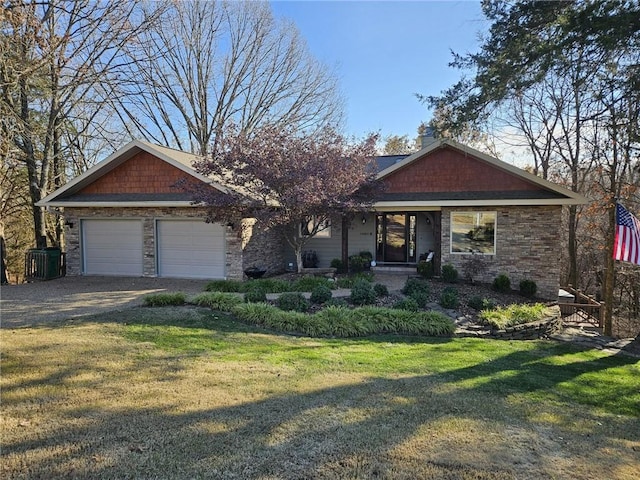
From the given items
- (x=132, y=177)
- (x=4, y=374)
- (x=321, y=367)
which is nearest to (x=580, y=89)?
(x=321, y=367)

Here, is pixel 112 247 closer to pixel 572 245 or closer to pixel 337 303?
pixel 337 303

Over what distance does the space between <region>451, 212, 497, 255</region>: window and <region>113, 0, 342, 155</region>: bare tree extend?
47.5ft

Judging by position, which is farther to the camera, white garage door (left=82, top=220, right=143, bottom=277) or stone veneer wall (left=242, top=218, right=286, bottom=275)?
white garage door (left=82, top=220, right=143, bottom=277)

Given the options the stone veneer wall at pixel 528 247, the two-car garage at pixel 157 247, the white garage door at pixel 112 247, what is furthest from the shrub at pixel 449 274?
the white garage door at pixel 112 247

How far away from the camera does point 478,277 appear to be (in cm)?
1344

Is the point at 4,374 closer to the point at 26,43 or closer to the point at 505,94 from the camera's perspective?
the point at 26,43

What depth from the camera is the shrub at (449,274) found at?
1310cm

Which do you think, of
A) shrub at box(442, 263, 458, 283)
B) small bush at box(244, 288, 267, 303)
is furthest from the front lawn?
shrub at box(442, 263, 458, 283)

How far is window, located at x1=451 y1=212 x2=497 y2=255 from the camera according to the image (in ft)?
44.1

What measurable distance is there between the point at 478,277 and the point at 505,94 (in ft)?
22.4

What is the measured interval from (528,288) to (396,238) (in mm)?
5227

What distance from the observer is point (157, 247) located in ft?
46.6

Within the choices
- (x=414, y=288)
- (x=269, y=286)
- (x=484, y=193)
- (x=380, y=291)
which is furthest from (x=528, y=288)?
(x=269, y=286)

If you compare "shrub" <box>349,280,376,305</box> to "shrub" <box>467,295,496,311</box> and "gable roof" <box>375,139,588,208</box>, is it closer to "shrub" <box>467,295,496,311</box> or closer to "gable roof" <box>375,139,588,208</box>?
"shrub" <box>467,295,496,311</box>
